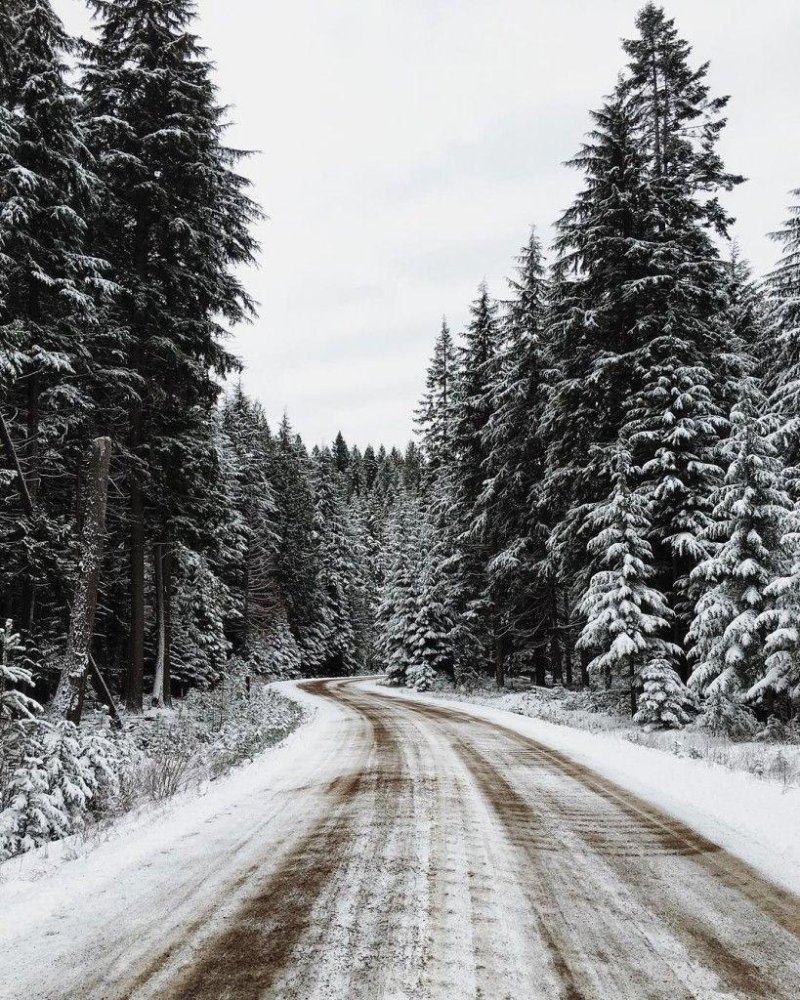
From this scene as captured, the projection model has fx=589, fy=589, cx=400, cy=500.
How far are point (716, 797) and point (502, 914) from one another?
14.0 ft

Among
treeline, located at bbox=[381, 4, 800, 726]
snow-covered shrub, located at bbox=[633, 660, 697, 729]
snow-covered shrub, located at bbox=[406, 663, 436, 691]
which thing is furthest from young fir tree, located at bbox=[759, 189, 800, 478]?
snow-covered shrub, located at bbox=[406, 663, 436, 691]

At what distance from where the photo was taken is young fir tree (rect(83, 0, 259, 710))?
1484 centimetres

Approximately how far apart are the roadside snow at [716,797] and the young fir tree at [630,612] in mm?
2486

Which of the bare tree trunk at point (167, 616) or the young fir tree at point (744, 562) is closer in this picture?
the young fir tree at point (744, 562)

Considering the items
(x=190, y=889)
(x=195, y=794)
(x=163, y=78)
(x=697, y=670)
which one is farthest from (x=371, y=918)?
(x=163, y=78)

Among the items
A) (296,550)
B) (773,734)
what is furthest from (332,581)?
(773,734)

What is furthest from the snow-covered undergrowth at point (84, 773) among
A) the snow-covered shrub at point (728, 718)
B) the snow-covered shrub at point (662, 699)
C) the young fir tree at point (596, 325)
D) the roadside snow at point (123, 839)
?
the young fir tree at point (596, 325)

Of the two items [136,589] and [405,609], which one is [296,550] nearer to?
[405,609]

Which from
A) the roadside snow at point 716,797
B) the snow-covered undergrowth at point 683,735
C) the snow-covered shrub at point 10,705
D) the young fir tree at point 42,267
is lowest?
the snow-covered undergrowth at point 683,735

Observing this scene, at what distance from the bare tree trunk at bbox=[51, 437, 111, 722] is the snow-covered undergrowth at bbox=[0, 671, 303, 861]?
1.06 m

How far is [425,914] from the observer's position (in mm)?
3465

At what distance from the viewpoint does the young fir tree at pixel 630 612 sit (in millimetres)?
12920

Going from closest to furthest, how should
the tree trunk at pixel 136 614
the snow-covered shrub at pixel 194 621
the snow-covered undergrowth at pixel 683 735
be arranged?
the snow-covered undergrowth at pixel 683 735 < the tree trunk at pixel 136 614 < the snow-covered shrub at pixel 194 621

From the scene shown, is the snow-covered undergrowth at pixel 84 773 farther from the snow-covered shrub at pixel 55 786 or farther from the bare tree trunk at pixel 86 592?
the bare tree trunk at pixel 86 592
